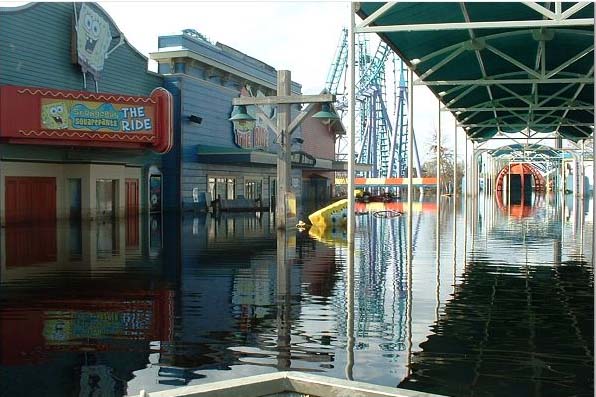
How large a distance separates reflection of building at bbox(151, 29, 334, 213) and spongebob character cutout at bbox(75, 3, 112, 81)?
18.7 ft

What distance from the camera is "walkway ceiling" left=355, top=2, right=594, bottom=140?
1483cm

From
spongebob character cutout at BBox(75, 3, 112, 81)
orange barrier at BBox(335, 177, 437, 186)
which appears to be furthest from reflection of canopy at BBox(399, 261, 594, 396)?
orange barrier at BBox(335, 177, 437, 186)

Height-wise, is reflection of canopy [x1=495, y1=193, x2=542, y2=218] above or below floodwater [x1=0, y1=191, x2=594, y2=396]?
above

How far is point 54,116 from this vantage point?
2331 centimetres

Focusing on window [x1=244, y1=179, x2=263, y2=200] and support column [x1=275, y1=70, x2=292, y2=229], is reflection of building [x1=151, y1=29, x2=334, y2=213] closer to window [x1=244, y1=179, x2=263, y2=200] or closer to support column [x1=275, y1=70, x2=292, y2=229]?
window [x1=244, y1=179, x2=263, y2=200]

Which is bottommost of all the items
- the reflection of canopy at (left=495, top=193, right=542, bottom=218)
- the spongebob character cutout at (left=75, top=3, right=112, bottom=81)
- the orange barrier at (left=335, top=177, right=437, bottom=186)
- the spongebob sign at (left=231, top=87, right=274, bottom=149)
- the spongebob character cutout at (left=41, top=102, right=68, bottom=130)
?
the reflection of canopy at (left=495, top=193, right=542, bottom=218)

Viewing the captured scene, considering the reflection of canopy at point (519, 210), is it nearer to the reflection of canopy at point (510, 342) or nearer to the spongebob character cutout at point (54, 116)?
the spongebob character cutout at point (54, 116)

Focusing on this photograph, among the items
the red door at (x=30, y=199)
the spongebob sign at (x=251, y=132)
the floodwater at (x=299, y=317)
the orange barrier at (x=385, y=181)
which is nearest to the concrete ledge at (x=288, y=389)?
the floodwater at (x=299, y=317)

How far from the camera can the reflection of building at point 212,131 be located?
33.3 metres

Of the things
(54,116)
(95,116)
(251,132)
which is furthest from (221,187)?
(54,116)

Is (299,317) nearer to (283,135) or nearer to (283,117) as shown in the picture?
(283,135)

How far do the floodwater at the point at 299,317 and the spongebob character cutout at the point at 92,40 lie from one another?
513 inches

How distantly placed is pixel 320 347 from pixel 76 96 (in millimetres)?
20346

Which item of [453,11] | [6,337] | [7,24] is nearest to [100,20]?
[7,24]
